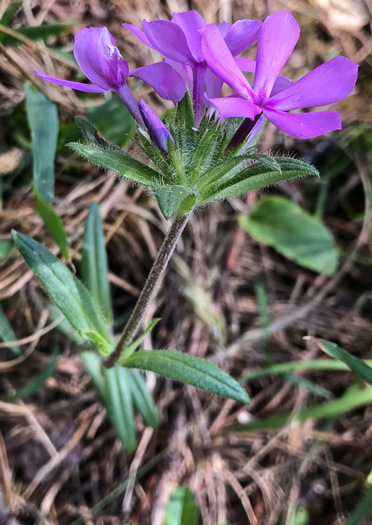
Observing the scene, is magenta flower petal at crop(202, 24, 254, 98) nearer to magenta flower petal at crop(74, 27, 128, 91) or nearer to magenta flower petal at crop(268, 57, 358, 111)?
magenta flower petal at crop(268, 57, 358, 111)

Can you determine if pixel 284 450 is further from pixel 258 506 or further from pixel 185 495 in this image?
pixel 185 495

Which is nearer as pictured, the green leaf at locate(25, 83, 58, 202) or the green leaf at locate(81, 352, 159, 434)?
the green leaf at locate(25, 83, 58, 202)

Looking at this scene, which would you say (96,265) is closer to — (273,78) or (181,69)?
(181,69)

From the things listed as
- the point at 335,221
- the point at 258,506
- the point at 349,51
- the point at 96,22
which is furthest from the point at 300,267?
the point at 96,22

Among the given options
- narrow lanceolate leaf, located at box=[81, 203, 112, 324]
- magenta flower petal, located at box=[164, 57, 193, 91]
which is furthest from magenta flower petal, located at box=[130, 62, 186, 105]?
narrow lanceolate leaf, located at box=[81, 203, 112, 324]

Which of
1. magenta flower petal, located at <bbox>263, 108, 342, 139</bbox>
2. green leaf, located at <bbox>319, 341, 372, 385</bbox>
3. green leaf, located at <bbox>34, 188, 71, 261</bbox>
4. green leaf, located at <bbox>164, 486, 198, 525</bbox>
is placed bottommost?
green leaf, located at <bbox>164, 486, 198, 525</bbox>

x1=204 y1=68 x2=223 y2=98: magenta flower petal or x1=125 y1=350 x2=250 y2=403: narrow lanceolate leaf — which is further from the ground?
x1=204 y1=68 x2=223 y2=98: magenta flower petal

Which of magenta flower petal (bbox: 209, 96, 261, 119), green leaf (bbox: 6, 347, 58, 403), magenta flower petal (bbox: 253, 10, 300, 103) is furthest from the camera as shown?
green leaf (bbox: 6, 347, 58, 403)
